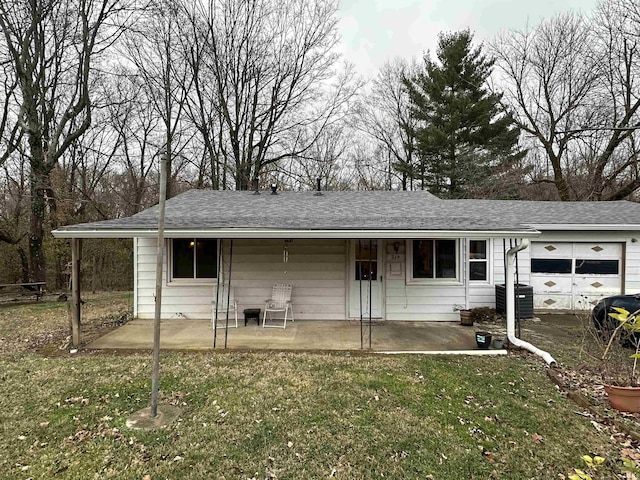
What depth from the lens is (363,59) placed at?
742 inches

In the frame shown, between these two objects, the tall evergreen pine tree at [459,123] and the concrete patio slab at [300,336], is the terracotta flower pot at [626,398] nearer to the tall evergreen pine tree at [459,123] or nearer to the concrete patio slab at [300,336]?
the concrete patio slab at [300,336]

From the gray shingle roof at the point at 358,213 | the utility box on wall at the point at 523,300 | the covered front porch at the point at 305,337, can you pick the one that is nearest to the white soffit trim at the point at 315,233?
the gray shingle roof at the point at 358,213

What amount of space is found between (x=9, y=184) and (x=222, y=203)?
43.9ft

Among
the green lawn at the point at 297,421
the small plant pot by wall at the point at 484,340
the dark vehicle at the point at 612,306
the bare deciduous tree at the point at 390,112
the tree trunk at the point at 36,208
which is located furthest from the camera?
the bare deciduous tree at the point at 390,112

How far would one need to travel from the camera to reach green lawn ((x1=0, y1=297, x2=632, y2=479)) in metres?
2.82

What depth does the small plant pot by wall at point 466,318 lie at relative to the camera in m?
7.30

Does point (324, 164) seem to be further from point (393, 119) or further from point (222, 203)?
point (222, 203)

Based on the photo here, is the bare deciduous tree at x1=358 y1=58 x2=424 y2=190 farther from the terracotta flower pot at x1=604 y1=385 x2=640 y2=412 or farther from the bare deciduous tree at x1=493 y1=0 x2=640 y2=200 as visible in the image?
the terracotta flower pot at x1=604 y1=385 x2=640 y2=412

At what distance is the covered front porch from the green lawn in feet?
2.19

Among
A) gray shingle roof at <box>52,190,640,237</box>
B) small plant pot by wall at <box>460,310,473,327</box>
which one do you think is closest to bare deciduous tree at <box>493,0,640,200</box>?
gray shingle roof at <box>52,190,640,237</box>

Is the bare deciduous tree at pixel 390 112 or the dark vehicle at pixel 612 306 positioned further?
the bare deciduous tree at pixel 390 112

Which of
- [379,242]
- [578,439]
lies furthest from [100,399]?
[379,242]

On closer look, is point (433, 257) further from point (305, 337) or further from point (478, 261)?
point (305, 337)

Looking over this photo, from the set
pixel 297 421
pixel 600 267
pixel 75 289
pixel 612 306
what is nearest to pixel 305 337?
pixel 297 421
